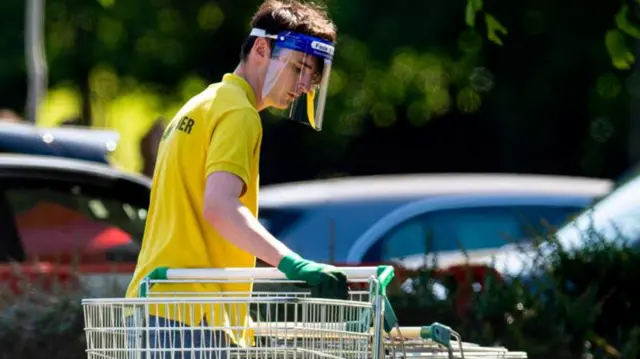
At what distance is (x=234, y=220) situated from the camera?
4121mm

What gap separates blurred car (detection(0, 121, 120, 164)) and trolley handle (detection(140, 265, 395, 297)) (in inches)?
167

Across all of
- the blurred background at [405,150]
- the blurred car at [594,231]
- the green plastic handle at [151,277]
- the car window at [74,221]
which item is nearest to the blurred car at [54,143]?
the blurred background at [405,150]

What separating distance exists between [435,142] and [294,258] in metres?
17.4

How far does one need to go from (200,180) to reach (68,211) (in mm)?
3432

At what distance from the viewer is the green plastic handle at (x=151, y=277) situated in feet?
13.5

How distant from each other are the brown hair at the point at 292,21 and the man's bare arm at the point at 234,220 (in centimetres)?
53

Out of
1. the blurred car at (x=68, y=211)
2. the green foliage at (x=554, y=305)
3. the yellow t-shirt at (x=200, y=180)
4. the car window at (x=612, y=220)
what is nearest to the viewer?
the yellow t-shirt at (x=200, y=180)

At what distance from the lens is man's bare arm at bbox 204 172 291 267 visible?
13.4 ft

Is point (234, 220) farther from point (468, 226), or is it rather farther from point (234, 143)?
point (468, 226)

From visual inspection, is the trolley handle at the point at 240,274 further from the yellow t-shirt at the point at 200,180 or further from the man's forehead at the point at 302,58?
the man's forehead at the point at 302,58

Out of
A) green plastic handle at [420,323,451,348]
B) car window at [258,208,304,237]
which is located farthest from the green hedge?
car window at [258,208,304,237]

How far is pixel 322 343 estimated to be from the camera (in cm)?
400

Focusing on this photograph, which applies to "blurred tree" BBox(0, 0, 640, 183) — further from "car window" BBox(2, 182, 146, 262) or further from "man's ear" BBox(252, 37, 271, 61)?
"man's ear" BBox(252, 37, 271, 61)

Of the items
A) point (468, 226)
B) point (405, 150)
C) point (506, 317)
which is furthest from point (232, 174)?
point (405, 150)
